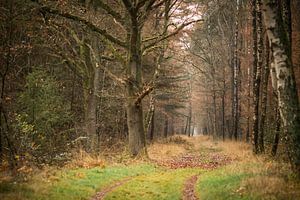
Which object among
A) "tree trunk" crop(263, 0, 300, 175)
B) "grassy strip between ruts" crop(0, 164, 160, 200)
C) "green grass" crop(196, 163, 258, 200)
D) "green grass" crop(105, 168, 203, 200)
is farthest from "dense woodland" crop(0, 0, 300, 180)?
"green grass" crop(105, 168, 203, 200)

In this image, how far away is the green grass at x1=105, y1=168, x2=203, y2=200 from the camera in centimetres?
1066

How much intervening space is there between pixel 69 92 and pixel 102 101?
3.23 meters

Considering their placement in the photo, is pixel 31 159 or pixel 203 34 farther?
pixel 203 34

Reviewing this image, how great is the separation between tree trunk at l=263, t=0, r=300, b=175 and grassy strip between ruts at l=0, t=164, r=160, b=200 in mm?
5684

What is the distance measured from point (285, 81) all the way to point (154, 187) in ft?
17.2

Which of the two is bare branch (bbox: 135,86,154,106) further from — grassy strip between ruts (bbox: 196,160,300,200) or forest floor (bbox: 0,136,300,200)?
grassy strip between ruts (bbox: 196,160,300,200)

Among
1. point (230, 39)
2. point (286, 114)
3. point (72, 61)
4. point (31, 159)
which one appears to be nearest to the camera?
point (286, 114)

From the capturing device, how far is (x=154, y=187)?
1207 cm

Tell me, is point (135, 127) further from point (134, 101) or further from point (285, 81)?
point (285, 81)

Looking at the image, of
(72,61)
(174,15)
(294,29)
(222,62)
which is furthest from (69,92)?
(222,62)

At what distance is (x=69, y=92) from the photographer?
993 inches

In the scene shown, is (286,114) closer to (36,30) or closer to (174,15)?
(36,30)

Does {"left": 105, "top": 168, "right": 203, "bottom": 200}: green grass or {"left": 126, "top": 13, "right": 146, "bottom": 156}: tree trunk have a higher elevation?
{"left": 126, "top": 13, "right": 146, "bottom": 156}: tree trunk

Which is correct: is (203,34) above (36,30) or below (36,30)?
above
